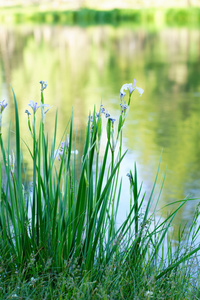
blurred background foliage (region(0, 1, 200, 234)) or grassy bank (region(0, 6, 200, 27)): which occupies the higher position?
grassy bank (region(0, 6, 200, 27))

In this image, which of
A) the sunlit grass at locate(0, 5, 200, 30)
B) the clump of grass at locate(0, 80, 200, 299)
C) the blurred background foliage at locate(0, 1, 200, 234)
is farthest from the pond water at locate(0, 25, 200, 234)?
the sunlit grass at locate(0, 5, 200, 30)

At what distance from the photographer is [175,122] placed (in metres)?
5.14

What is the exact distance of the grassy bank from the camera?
856 inches

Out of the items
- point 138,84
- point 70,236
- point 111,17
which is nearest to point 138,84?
point 138,84

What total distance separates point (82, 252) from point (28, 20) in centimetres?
2371

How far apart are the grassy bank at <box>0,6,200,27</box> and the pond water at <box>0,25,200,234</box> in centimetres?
750

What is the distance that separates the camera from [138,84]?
24.0 ft

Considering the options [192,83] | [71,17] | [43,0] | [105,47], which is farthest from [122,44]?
[43,0]

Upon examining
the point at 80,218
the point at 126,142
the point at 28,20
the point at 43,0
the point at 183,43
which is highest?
the point at 43,0

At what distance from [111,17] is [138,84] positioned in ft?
55.9

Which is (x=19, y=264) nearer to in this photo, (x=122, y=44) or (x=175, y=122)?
(x=175, y=122)

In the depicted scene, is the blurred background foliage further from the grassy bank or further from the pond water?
the grassy bank

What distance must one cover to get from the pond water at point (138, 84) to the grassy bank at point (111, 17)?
7498 mm

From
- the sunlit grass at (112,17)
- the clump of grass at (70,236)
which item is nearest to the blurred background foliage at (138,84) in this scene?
the clump of grass at (70,236)
